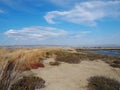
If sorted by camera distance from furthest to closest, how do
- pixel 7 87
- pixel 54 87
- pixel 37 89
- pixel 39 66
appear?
pixel 39 66
pixel 54 87
pixel 37 89
pixel 7 87

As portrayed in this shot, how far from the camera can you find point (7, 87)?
479cm

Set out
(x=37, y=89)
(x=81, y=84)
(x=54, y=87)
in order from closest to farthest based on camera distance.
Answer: (x=37, y=89)
(x=54, y=87)
(x=81, y=84)

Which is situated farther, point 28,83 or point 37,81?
point 37,81

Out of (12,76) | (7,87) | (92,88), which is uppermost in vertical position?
(12,76)

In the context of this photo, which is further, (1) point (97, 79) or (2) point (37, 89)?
(1) point (97, 79)

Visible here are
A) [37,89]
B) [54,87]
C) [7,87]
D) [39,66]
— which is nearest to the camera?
[7,87]

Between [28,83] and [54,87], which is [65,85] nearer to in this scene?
[54,87]

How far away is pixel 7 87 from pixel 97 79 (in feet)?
22.7

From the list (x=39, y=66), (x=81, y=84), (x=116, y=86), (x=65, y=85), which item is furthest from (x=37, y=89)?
(x=39, y=66)

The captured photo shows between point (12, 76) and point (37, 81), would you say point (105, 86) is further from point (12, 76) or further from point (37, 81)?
point (12, 76)

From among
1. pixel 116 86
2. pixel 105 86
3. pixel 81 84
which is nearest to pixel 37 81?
pixel 81 84

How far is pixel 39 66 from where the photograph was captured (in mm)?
15664

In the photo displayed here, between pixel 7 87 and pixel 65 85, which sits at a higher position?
pixel 7 87

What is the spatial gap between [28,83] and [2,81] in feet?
12.8
